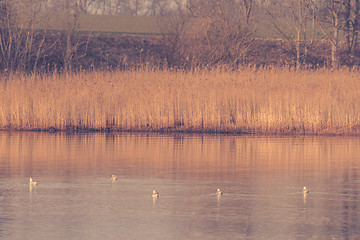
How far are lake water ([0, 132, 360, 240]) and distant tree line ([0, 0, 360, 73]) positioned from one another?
1100cm

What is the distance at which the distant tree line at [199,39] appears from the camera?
32344mm

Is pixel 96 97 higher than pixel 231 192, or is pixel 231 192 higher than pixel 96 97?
pixel 96 97

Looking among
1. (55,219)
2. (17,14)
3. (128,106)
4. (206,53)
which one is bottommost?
(55,219)

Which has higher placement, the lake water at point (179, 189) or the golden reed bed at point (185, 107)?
the golden reed bed at point (185, 107)

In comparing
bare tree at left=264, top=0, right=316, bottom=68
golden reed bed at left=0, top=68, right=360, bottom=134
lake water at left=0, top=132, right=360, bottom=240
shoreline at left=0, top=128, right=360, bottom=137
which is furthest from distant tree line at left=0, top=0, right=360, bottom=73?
lake water at left=0, top=132, right=360, bottom=240

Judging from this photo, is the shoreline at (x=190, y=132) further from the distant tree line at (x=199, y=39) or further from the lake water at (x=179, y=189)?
the distant tree line at (x=199, y=39)

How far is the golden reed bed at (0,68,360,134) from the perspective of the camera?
1964 cm

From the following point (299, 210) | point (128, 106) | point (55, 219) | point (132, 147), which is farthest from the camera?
point (128, 106)

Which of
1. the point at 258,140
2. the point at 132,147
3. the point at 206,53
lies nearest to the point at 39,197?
the point at 132,147

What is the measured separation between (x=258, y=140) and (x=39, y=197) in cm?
896

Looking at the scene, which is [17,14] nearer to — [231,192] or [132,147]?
[132,147]

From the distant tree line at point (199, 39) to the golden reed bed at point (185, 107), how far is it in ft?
12.6

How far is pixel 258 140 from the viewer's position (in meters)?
17.5

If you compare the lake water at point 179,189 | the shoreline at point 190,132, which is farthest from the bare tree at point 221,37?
the lake water at point 179,189
